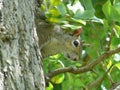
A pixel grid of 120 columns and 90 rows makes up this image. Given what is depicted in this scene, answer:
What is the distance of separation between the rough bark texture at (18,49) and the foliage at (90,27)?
0.25 meters

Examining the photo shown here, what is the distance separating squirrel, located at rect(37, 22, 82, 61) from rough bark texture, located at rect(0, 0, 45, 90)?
1.86ft

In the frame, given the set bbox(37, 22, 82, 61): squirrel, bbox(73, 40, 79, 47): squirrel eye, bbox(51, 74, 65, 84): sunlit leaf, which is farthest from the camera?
bbox(73, 40, 79, 47): squirrel eye

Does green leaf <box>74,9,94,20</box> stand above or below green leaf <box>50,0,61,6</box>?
below

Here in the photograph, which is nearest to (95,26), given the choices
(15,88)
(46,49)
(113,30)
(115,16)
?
(113,30)

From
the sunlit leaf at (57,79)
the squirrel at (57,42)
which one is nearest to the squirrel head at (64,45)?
the squirrel at (57,42)

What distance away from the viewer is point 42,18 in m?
1.68

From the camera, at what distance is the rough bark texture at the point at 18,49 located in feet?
3.48

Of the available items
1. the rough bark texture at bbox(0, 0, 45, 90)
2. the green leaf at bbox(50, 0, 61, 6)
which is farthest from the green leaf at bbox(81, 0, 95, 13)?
the rough bark texture at bbox(0, 0, 45, 90)

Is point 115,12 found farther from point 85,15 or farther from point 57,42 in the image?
point 57,42

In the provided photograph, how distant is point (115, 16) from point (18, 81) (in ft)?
1.80

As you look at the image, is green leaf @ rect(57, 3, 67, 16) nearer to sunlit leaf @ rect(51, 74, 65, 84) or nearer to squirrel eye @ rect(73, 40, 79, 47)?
sunlit leaf @ rect(51, 74, 65, 84)

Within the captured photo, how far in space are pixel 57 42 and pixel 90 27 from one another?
425 mm

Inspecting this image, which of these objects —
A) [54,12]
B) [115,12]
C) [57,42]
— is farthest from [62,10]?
[57,42]

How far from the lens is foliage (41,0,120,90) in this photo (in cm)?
147
